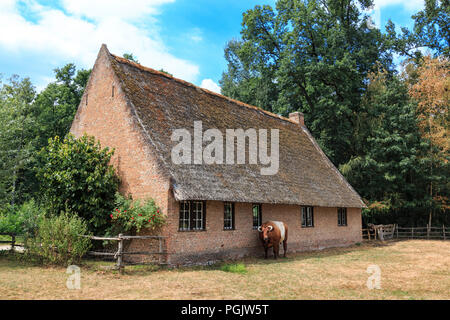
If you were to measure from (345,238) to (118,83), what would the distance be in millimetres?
17099

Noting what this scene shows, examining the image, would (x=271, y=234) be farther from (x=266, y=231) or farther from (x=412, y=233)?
(x=412, y=233)

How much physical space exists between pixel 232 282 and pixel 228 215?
16.8ft

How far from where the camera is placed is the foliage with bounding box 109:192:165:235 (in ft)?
39.9

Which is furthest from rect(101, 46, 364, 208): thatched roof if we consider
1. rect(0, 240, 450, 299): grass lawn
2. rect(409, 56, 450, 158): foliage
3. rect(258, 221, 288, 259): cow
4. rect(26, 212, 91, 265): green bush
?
rect(409, 56, 450, 158): foliage

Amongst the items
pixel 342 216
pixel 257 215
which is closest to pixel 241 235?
pixel 257 215

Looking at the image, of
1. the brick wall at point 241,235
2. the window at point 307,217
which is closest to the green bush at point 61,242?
the brick wall at point 241,235

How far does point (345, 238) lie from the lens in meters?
23.0

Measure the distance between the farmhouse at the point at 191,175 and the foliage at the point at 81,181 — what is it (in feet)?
2.31

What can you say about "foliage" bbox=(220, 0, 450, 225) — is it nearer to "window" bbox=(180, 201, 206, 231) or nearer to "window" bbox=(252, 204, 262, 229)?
"window" bbox=(252, 204, 262, 229)

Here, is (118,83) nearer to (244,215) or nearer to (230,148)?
(230,148)

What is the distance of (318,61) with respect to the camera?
1235 inches

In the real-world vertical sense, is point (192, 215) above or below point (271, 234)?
above

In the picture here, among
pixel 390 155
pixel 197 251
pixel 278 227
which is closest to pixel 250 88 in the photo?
pixel 390 155

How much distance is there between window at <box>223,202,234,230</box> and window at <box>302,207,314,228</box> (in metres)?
5.98
